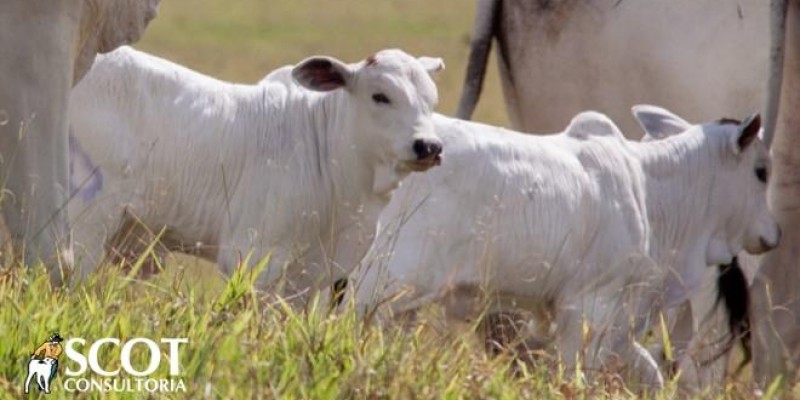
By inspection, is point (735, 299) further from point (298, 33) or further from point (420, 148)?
point (298, 33)

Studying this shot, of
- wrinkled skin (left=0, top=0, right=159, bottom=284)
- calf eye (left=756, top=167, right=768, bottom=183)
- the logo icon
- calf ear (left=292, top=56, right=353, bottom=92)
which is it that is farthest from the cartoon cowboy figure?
calf eye (left=756, top=167, right=768, bottom=183)

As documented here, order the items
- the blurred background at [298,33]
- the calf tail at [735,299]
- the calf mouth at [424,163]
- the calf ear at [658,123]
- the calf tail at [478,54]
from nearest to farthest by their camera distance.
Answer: the calf mouth at [424,163], the calf tail at [735,299], the calf ear at [658,123], the calf tail at [478,54], the blurred background at [298,33]

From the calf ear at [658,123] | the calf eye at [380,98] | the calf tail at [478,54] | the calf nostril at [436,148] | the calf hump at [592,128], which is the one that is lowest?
the calf tail at [478,54]

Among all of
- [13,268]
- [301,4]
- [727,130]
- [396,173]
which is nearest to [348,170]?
[396,173]

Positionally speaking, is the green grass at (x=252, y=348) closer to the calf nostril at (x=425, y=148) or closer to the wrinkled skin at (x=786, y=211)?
the calf nostril at (x=425, y=148)

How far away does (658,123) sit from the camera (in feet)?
31.4

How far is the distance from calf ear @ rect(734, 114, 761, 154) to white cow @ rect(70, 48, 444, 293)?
1.27 m

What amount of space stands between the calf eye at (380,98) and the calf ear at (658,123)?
1.57 meters

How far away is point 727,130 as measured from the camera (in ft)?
30.1

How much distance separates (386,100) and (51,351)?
11.1ft

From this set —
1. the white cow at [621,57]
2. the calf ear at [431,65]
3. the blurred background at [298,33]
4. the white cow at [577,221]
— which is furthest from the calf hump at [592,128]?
the blurred background at [298,33]

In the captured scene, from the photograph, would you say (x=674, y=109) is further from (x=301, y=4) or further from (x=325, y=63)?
(x=301, y=4)

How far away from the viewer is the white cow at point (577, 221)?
8312mm

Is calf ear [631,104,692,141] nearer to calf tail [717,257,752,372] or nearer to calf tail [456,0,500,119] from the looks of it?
calf tail [717,257,752,372]
